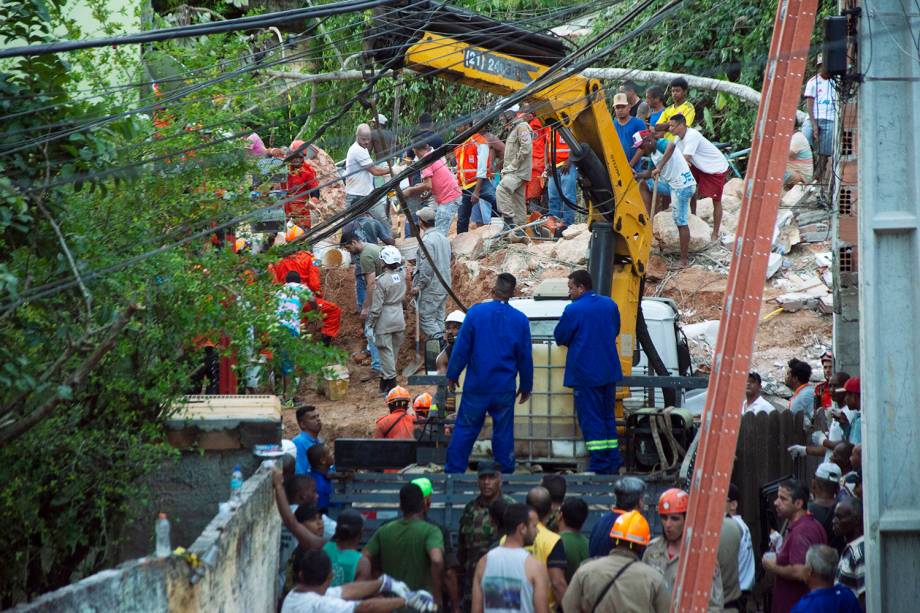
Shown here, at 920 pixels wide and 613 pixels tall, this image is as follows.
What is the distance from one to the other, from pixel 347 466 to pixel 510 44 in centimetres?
433

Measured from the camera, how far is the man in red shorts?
17688 millimetres

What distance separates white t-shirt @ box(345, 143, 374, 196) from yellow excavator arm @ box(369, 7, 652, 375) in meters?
5.20

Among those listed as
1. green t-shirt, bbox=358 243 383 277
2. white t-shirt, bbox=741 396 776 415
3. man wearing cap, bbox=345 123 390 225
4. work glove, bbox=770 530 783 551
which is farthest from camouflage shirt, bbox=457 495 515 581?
man wearing cap, bbox=345 123 390 225

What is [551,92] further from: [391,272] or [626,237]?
[391,272]

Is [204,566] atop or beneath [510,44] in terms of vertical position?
beneath

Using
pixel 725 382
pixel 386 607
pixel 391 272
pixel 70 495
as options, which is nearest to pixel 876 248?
pixel 725 382

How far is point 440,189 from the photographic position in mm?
18859

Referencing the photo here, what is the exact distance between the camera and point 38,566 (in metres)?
9.18

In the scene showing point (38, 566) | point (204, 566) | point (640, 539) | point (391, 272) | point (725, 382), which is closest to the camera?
point (204, 566)

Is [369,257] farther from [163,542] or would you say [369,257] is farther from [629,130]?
[163,542]

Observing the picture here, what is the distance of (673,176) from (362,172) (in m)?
4.45

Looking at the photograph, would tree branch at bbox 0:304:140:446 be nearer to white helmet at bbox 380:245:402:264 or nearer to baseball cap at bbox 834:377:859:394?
baseball cap at bbox 834:377:859:394

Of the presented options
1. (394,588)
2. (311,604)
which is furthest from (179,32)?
(394,588)

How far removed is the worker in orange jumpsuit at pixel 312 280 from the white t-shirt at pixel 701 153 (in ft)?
17.9
